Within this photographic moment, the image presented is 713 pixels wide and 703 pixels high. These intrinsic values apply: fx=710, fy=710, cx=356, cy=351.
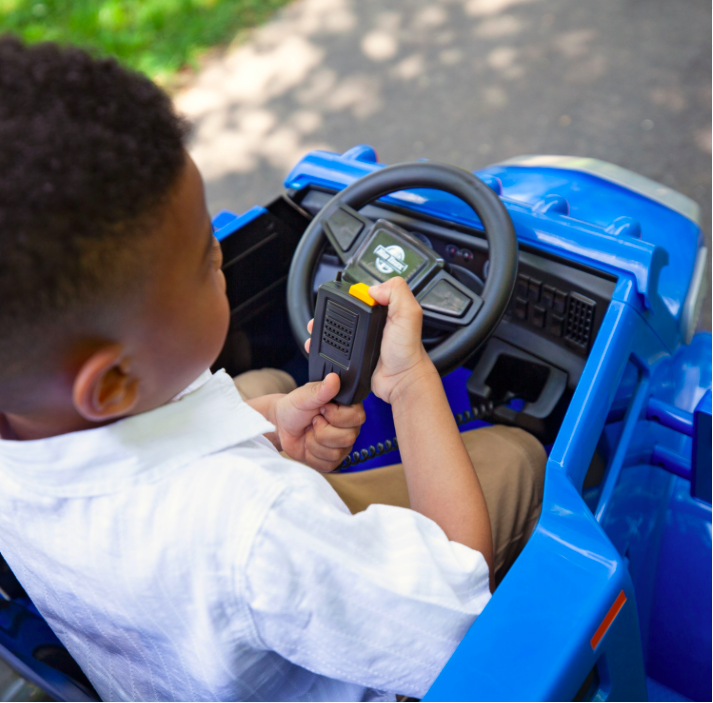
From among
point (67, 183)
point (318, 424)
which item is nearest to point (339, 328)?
point (318, 424)

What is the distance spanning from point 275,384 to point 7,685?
0.65 meters

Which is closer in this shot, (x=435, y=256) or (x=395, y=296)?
(x=395, y=296)

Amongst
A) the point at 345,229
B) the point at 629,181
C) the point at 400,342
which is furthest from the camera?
the point at 629,181

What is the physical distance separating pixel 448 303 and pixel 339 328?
0.58 feet

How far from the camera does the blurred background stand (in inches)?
83.0

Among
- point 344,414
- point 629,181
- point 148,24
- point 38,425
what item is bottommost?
point 344,414

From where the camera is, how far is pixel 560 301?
100 cm

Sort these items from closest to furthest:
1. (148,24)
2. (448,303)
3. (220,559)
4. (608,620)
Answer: (220,559) < (608,620) < (448,303) < (148,24)

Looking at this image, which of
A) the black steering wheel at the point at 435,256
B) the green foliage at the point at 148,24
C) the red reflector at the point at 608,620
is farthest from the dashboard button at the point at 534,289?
the green foliage at the point at 148,24

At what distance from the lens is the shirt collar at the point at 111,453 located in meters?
→ 0.55

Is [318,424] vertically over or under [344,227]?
under

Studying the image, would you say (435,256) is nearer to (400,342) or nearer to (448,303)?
(448,303)

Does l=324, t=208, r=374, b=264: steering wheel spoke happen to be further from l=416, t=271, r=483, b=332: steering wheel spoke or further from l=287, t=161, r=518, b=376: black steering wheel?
l=416, t=271, r=483, b=332: steering wheel spoke

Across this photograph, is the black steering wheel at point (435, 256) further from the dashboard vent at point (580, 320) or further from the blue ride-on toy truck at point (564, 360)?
the dashboard vent at point (580, 320)
